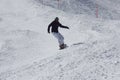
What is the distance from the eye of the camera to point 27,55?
16.6 m

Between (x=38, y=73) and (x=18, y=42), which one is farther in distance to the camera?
(x=18, y=42)

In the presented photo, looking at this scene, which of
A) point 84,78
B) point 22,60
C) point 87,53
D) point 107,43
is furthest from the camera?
point 22,60

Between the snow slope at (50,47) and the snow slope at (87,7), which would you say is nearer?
the snow slope at (50,47)

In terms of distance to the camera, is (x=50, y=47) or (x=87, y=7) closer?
(x=50, y=47)

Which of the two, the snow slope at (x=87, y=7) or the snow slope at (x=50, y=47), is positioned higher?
the snow slope at (x=87, y=7)

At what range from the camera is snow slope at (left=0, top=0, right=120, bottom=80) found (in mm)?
11508

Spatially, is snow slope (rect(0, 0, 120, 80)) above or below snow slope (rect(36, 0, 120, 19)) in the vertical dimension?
below

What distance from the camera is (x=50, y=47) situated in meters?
18.0

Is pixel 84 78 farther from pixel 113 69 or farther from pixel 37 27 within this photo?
pixel 37 27

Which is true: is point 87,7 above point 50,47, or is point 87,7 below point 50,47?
above

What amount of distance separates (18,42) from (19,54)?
2.21 m

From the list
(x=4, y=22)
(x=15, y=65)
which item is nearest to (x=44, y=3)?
(x=4, y=22)

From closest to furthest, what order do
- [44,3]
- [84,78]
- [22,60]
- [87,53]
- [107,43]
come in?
[84,78] → [87,53] → [107,43] → [22,60] → [44,3]

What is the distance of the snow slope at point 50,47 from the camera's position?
11508 millimetres
